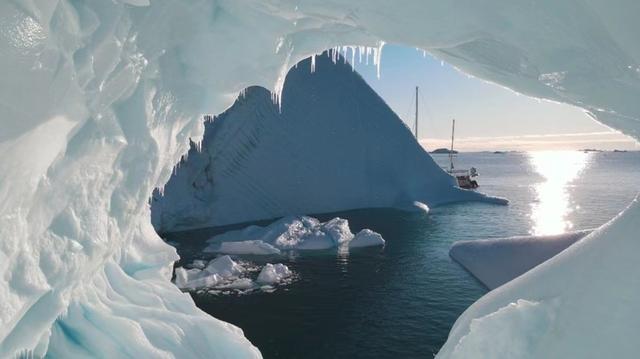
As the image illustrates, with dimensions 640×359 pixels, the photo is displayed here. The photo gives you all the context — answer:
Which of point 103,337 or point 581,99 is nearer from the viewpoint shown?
point 581,99

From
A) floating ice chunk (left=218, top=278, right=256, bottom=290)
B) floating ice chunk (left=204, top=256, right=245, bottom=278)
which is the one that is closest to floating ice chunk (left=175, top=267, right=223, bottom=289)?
floating ice chunk (left=204, top=256, right=245, bottom=278)

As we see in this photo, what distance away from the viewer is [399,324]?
9023 mm

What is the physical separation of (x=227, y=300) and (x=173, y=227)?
1118 centimetres

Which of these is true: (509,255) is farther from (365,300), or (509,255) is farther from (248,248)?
(248,248)

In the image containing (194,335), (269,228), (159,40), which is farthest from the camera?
(269,228)

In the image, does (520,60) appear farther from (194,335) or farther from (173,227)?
(173,227)

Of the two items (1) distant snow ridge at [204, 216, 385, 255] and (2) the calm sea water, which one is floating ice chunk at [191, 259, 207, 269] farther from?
(1) distant snow ridge at [204, 216, 385, 255]

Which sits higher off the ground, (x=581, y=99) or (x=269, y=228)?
(x=581, y=99)

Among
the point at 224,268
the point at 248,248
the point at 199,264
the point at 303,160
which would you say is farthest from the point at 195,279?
the point at 303,160

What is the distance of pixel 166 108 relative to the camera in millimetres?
4688

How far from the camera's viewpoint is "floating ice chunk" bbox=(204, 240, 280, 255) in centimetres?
1549

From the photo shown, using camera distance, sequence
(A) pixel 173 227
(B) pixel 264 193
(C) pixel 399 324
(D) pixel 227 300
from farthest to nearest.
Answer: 1. (B) pixel 264 193
2. (A) pixel 173 227
3. (D) pixel 227 300
4. (C) pixel 399 324

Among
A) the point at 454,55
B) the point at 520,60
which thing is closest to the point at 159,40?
the point at 454,55

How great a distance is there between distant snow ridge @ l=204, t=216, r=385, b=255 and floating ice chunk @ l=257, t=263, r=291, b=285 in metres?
2.81
